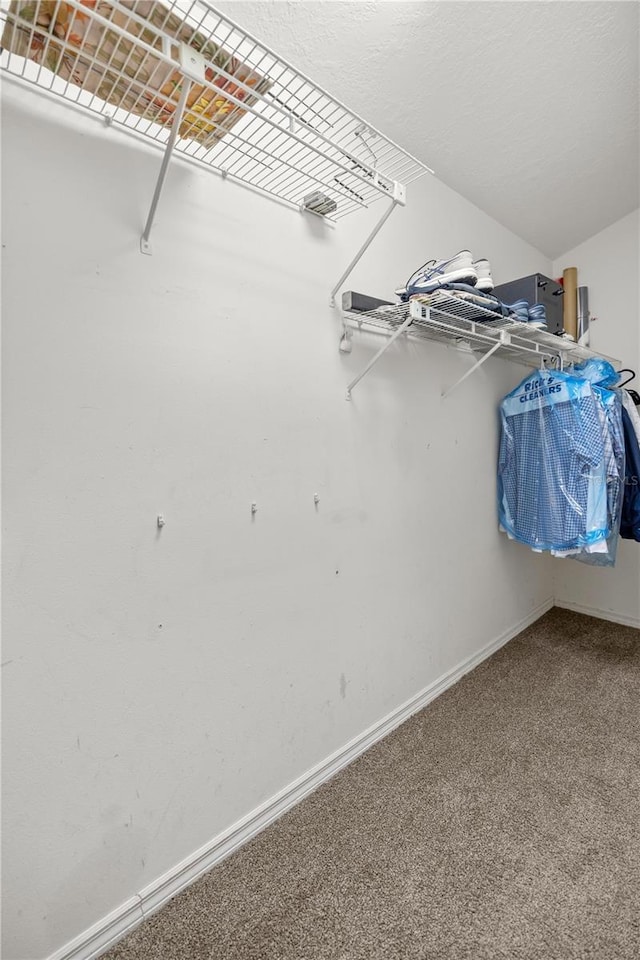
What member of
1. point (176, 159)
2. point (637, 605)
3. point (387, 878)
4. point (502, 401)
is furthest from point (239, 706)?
point (637, 605)

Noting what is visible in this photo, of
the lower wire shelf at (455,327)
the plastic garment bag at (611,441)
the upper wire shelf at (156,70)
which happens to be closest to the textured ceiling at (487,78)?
the upper wire shelf at (156,70)

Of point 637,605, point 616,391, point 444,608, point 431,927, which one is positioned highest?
point 616,391

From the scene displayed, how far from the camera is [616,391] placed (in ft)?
7.10

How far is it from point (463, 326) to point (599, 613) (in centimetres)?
221

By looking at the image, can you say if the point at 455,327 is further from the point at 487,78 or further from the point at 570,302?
the point at 570,302

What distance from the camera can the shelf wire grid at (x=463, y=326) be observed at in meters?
1.50

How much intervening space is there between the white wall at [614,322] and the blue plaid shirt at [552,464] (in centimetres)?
87

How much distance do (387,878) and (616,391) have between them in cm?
219

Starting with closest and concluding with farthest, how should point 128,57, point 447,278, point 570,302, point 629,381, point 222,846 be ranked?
point 128,57 < point 222,846 < point 447,278 < point 629,381 < point 570,302

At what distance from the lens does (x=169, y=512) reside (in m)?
1.14

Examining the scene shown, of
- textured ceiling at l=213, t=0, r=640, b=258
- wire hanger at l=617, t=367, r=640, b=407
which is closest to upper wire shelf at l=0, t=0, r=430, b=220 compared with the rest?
textured ceiling at l=213, t=0, r=640, b=258

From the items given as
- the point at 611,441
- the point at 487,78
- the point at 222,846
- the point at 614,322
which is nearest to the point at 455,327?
the point at 487,78

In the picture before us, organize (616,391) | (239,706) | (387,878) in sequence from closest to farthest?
(387,878), (239,706), (616,391)

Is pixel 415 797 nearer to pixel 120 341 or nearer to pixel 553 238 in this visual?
pixel 120 341
